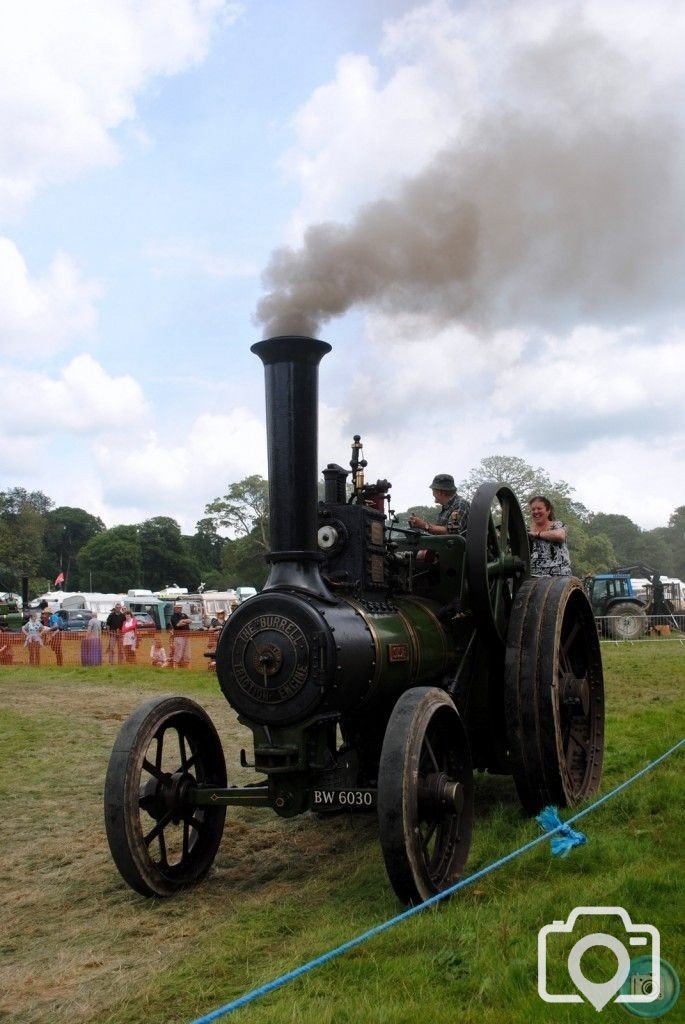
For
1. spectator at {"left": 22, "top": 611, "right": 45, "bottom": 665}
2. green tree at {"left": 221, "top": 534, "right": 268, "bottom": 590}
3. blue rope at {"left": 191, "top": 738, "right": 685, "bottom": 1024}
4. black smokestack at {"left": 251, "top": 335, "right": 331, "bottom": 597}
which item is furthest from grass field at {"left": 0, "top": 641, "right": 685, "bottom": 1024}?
green tree at {"left": 221, "top": 534, "right": 268, "bottom": 590}

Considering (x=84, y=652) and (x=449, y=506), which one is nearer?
(x=449, y=506)

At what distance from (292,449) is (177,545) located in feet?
255

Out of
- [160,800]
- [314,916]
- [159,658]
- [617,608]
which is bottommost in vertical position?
[314,916]

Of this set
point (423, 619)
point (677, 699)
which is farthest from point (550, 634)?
point (677, 699)

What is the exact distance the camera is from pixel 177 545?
81250 mm

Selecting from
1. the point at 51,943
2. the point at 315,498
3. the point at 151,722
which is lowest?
the point at 51,943

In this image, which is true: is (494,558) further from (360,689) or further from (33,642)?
(33,642)

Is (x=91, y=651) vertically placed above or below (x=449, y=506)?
below

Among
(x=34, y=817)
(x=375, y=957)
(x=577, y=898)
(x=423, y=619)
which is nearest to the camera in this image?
(x=375, y=957)

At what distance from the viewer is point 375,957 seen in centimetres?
352

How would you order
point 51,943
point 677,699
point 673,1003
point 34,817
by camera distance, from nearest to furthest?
point 673,1003 → point 51,943 → point 34,817 → point 677,699

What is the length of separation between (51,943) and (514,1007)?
2.17 m

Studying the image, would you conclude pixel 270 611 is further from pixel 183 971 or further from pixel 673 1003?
pixel 673 1003

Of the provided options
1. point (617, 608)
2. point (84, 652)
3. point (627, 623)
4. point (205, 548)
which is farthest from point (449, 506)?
point (205, 548)
